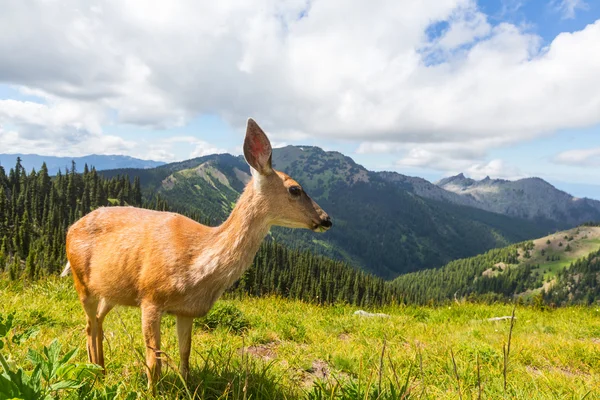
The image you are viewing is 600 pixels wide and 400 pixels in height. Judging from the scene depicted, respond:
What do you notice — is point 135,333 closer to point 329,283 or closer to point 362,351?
point 362,351

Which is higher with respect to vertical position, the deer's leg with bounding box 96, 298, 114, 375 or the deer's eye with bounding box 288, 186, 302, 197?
the deer's eye with bounding box 288, 186, 302, 197

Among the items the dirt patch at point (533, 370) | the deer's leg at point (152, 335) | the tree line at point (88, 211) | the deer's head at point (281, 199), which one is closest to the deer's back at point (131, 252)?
the deer's leg at point (152, 335)

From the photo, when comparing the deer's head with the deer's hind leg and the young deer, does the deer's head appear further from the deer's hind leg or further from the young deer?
the deer's hind leg

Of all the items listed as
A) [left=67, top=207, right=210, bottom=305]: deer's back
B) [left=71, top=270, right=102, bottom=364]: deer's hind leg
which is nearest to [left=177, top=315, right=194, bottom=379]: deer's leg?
[left=67, top=207, right=210, bottom=305]: deer's back

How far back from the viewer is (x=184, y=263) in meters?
4.56

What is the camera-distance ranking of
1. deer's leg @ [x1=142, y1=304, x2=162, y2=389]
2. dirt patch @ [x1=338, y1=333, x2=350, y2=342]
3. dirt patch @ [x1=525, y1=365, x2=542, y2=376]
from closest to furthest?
deer's leg @ [x1=142, y1=304, x2=162, y2=389] < dirt patch @ [x1=525, y1=365, x2=542, y2=376] < dirt patch @ [x1=338, y1=333, x2=350, y2=342]

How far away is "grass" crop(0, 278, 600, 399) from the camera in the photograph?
15.4ft

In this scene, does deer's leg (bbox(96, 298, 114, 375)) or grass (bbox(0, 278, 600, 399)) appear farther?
deer's leg (bbox(96, 298, 114, 375))

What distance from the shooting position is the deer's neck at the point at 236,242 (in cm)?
450

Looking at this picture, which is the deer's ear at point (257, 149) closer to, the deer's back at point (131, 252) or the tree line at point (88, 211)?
the deer's back at point (131, 252)

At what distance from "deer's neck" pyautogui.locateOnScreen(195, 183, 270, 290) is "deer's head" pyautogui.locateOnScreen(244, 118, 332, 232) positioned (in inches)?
3.9

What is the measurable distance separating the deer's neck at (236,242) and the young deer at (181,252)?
0.5 inches

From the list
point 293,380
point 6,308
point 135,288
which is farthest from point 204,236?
point 6,308

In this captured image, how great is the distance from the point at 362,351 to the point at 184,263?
172 inches
